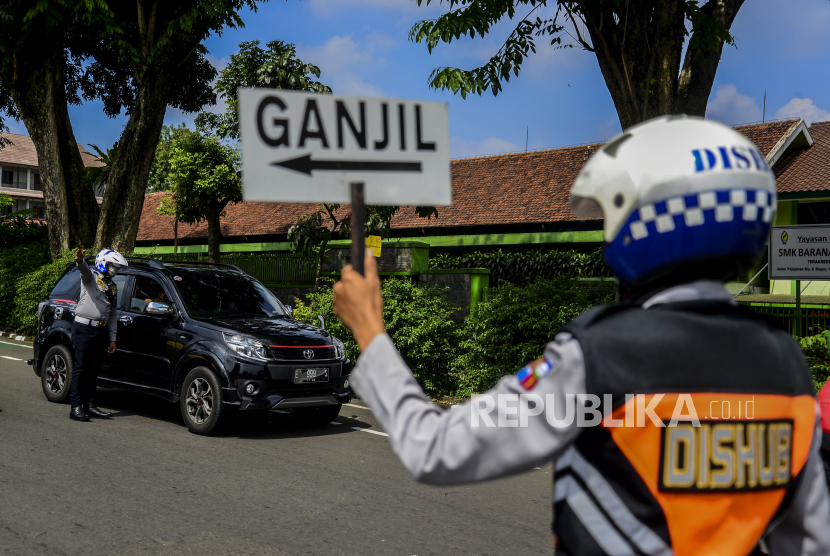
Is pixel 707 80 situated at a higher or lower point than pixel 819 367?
higher

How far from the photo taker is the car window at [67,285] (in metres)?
9.87

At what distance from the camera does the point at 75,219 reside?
19.3 m

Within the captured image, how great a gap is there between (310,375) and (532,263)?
16.7m

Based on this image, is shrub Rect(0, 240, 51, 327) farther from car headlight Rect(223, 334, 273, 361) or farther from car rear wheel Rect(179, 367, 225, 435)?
car headlight Rect(223, 334, 273, 361)

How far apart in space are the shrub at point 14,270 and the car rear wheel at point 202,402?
12561 mm

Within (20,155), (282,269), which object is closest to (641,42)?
(282,269)

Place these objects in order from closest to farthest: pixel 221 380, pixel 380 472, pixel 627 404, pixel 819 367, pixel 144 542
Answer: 1. pixel 627 404
2. pixel 144 542
3. pixel 380 472
4. pixel 221 380
5. pixel 819 367

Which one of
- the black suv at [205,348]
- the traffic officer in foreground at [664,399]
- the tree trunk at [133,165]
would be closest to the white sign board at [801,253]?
the black suv at [205,348]

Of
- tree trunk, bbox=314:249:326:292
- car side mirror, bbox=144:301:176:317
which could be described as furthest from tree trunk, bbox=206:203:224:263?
car side mirror, bbox=144:301:176:317

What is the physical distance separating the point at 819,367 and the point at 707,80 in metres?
3.74

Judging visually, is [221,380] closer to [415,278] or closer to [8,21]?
[415,278]

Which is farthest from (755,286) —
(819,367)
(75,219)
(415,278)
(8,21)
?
(8,21)

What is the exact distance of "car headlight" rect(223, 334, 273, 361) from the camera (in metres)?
7.69

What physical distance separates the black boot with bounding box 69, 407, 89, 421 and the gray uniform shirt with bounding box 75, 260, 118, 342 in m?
1.06
